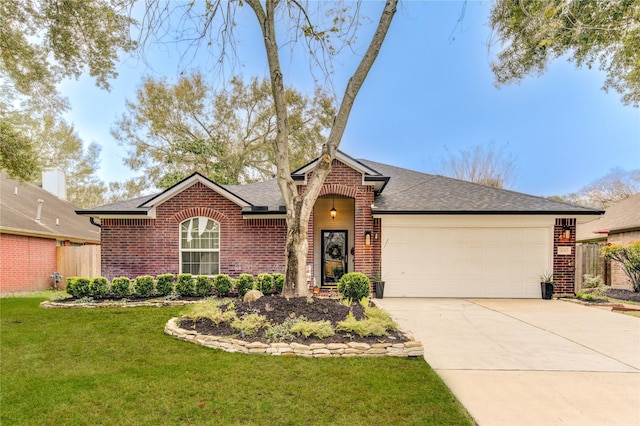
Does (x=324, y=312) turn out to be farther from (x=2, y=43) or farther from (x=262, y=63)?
(x=2, y=43)

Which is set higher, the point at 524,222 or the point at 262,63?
the point at 262,63

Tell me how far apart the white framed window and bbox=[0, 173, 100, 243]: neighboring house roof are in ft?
21.9

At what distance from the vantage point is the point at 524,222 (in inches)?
390

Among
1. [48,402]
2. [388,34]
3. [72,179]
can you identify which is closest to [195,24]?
[388,34]

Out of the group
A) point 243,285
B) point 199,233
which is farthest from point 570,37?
point 199,233

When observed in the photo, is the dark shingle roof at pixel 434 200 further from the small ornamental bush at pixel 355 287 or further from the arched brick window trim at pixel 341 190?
the small ornamental bush at pixel 355 287

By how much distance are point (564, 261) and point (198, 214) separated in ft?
37.6

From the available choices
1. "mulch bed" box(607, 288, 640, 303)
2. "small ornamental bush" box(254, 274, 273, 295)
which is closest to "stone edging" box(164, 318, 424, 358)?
"small ornamental bush" box(254, 274, 273, 295)

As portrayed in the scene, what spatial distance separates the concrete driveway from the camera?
3.25m

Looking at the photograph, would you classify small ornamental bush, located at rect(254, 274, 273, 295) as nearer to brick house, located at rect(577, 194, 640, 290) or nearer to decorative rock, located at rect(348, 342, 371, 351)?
decorative rock, located at rect(348, 342, 371, 351)

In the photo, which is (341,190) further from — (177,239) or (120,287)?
(120,287)

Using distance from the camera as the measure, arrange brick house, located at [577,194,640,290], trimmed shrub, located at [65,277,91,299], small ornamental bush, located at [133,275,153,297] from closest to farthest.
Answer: trimmed shrub, located at [65,277,91,299], small ornamental bush, located at [133,275,153,297], brick house, located at [577,194,640,290]

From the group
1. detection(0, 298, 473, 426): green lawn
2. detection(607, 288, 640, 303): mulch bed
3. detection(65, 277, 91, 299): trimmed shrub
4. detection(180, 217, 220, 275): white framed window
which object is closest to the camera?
detection(0, 298, 473, 426): green lawn

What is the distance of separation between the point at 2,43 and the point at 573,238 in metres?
16.3
